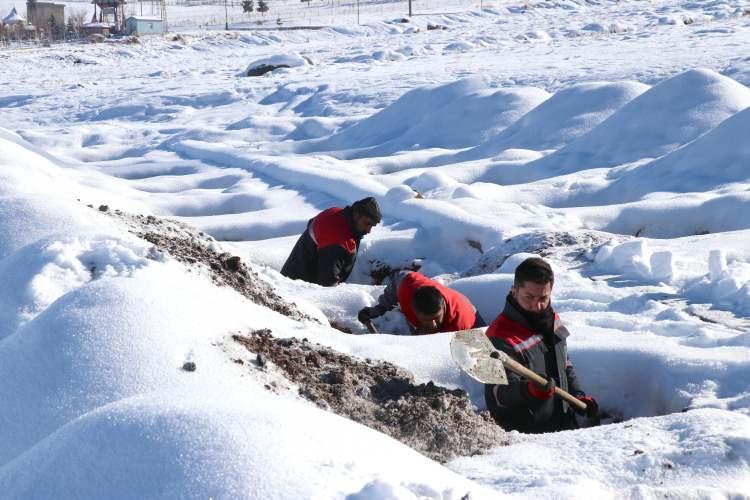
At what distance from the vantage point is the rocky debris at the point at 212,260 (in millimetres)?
4332

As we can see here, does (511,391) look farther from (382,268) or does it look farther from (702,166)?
(702,166)

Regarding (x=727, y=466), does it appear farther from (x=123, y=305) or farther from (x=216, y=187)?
(x=216, y=187)

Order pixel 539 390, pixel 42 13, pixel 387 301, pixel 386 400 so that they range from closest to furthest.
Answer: pixel 386 400 → pixel 539 390 → pixel 387 301 → pixel 42 13

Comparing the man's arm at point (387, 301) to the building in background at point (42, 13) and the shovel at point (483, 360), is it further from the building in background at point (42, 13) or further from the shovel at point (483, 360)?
the building in background at point (42, 13)

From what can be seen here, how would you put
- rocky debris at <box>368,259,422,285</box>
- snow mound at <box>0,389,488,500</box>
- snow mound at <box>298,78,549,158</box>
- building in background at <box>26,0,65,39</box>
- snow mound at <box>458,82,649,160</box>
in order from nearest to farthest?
1. snow mound at <box>0,389,488,500</box>
2. rocky debris at <box>368,259,422,285</box>
3. snow mound at <box>458,82,649,160</box>
4. snow mound at <box>298,78,549,158</box>
5. building in background at <box>26,0,65,39</box>

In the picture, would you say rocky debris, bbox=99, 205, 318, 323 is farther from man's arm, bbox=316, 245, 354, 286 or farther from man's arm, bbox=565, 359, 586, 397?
man's arm, bbox=565, 359, 586, 397

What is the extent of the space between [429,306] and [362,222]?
1331mm

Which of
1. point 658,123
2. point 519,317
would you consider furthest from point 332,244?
point 658,123

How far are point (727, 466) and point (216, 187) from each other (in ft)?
25.1

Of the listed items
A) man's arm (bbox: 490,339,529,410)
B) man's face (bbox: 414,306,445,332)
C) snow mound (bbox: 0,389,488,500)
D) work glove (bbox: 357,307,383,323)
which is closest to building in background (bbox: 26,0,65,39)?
work glove (bbox: 357,307,383,323)

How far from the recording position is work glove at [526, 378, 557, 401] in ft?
10.3

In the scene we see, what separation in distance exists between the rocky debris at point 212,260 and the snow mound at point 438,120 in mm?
5784

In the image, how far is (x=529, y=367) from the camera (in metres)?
3.21

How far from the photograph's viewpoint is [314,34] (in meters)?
32.2
